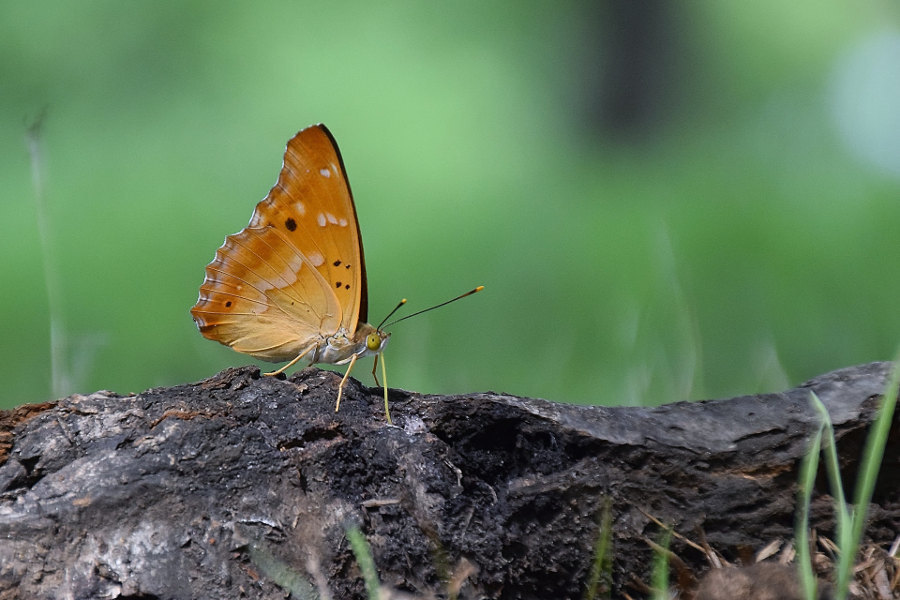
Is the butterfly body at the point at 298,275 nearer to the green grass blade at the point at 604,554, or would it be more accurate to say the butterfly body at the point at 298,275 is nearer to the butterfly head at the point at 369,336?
the butterfly head at the point at 369,336

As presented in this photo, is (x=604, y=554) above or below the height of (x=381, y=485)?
below

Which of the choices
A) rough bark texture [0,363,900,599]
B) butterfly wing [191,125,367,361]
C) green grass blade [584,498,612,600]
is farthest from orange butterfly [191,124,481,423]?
green grass blade [584,498,612,600]

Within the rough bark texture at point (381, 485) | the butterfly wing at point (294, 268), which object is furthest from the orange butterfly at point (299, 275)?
the rough bark texture at point (381, 485)

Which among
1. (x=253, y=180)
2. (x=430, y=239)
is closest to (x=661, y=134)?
(x=430, y=239)

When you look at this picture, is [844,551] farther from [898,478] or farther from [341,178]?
[341,178]

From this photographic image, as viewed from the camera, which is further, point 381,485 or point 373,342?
point 373,342

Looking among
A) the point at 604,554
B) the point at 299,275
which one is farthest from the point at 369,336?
the point at 604,554

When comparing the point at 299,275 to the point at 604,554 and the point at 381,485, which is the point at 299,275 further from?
the point at 604,554
